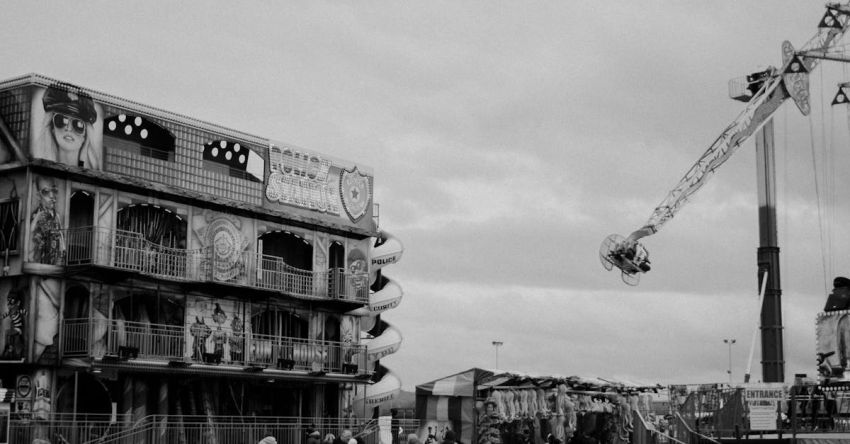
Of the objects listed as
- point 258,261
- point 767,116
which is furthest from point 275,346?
point 767,116

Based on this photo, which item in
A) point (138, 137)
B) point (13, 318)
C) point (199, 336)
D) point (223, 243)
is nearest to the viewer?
point (13, 318)

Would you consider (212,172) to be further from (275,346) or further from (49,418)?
(49,418)

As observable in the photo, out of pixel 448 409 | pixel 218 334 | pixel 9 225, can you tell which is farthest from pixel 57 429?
pixel 448 409

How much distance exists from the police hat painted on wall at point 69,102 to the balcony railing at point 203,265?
3722 millimetres

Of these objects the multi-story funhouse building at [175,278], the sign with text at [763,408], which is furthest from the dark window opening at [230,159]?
the sign with text at [763,408]

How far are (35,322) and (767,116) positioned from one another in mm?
38721

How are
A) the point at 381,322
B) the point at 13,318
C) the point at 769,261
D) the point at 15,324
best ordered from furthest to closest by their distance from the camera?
the point at 769,261
the point at 381,322
the point at 13,318
the point at 15,324

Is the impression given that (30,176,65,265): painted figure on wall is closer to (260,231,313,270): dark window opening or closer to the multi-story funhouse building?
the multi-story funhouse building

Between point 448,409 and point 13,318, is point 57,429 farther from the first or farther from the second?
point 448,409

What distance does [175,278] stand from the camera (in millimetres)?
40375

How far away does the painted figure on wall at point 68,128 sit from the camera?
37.0 meters

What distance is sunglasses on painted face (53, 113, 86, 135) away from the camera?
3732 centimetres

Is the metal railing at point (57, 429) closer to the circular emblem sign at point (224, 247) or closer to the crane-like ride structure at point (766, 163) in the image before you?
the circular emblem sign at point (224, 247)

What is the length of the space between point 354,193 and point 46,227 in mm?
15665
